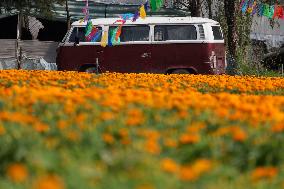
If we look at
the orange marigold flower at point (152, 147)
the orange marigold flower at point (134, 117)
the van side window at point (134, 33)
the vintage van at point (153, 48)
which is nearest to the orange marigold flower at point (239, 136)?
the orange marigold flower at point (152, 147)

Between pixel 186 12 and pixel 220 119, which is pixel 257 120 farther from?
pixel 186 12

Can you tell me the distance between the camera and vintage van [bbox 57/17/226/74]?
1792 centimetres

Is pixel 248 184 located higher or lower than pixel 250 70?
higher

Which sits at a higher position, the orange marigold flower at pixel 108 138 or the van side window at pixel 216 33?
the orange marigold flower at pixel 108 138

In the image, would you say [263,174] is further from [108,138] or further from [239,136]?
[108,138]

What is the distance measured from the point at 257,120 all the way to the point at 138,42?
46.0ft

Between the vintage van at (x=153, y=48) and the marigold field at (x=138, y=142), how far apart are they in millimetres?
12517

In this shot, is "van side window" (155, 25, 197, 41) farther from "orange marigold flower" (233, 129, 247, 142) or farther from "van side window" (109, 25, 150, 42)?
"orange marigold flower" (233, 129, 247, 142)

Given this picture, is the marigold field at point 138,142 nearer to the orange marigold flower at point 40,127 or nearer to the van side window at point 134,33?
the orange marigold flower at point 40,127

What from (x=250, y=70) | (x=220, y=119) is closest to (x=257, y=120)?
(x=220, y=119)

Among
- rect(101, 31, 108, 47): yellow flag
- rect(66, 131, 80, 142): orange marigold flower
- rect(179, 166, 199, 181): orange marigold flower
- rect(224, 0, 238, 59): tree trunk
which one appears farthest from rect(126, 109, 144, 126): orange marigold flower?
rect(224, 0, 238, 59): tree trunk

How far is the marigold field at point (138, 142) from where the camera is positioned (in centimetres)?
303

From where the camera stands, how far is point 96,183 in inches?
116

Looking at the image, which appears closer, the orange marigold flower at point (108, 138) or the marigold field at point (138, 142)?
the marigold field at point (138, 142)
